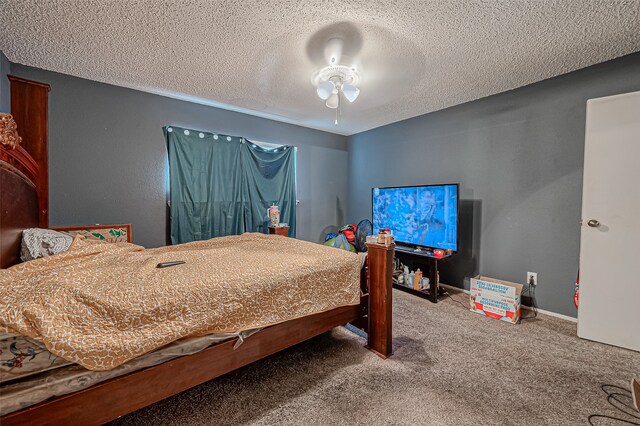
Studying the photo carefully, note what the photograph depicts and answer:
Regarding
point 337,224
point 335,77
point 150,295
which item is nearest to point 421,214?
point 337,224

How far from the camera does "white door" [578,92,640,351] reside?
1.99m

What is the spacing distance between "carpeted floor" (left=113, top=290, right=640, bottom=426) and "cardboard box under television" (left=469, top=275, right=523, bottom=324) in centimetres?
22

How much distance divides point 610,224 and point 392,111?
8.09 ft

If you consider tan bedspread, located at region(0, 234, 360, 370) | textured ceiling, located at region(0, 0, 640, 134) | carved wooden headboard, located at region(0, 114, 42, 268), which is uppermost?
textured ceiling, located at region(0, 0, 640, 134)

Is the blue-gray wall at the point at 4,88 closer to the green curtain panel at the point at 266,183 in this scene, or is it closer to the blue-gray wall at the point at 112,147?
the blue-gray wall at the point at 112,147

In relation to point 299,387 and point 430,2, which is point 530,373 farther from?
point 430,2

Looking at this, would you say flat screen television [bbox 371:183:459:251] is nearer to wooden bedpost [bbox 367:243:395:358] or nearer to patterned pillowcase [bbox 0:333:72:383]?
wooden bedpost [bbox 367:243:395:358]

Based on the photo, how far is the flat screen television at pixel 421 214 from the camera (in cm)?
301

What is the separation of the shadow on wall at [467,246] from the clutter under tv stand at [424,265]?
31 cm

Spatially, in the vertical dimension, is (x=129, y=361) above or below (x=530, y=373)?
above

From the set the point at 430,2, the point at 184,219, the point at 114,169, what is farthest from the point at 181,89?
the point at 430,2

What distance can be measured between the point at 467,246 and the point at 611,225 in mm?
1293

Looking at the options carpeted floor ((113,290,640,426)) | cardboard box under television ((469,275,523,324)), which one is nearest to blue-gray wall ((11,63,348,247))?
carpeted floor ((113,290,640,426))

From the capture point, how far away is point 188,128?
126 inches
